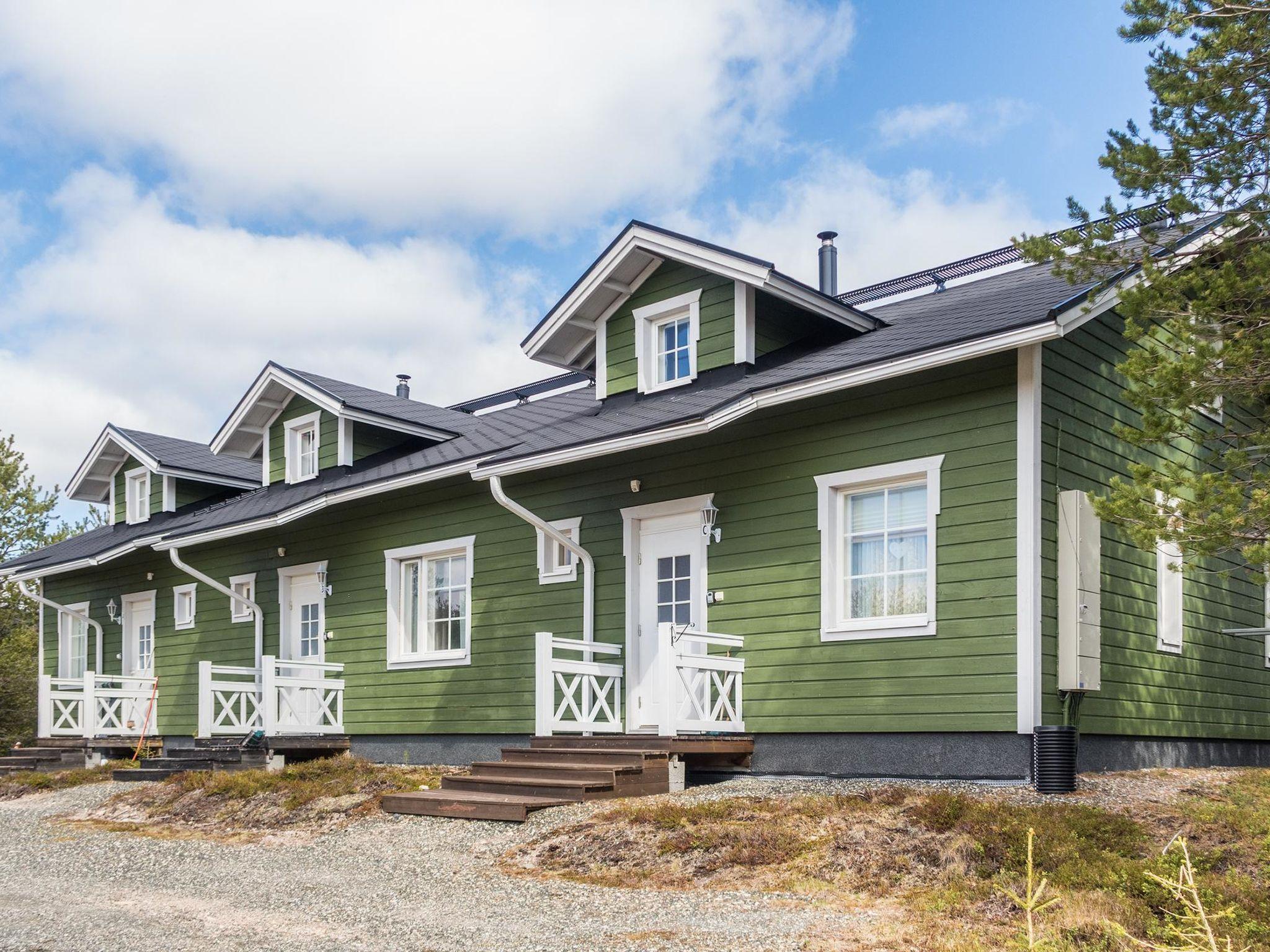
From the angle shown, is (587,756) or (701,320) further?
(701,320)

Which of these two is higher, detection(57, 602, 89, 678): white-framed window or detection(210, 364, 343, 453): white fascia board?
detection(210, 364, 343, 453): white fascia board

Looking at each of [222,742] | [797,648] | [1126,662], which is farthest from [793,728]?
[222,742]

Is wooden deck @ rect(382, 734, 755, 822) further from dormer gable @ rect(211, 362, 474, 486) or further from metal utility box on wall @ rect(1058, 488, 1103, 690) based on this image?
dormer gable @ rect(211, 362, 474, 486)

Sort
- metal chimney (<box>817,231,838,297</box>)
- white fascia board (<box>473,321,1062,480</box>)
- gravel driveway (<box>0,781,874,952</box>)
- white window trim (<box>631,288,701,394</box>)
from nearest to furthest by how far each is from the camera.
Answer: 1. gravel driveway (<box>0,781,874,952</box>)
2. white fascia board (<box>473,321,1062,480</box>)
3. white window trim (<box>631,288,701,394</box>)
4. metal chimney (<box>817,231,838,297</box>)

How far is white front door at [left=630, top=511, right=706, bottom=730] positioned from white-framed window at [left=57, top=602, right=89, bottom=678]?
1353 centimetres

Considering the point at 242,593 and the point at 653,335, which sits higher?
the point at 653,335

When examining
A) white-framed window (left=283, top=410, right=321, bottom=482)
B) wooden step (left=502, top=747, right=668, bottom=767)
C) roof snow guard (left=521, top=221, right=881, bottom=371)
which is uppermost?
roof snow guard (left=521, top=221, right=881, bottom=371)

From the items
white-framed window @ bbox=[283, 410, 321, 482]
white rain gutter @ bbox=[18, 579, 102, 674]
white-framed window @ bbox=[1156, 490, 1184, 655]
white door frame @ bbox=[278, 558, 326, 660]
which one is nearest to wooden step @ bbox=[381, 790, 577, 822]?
white-framed window @ bbox=[1156, 490, 1184, 655]

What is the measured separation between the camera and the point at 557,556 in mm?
14172

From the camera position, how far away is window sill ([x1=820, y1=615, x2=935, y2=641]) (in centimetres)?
1060

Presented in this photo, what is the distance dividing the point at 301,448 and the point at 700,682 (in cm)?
972

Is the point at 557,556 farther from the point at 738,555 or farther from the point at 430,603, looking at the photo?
the point at 738,555

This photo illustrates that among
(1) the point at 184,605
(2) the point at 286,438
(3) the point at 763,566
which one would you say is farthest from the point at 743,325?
(1) the point at 184,605

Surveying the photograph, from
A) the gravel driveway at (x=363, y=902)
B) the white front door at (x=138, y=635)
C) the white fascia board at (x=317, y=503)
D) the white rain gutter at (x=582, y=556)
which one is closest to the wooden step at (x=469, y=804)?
the gravel driveway at (x=363, y=902)
